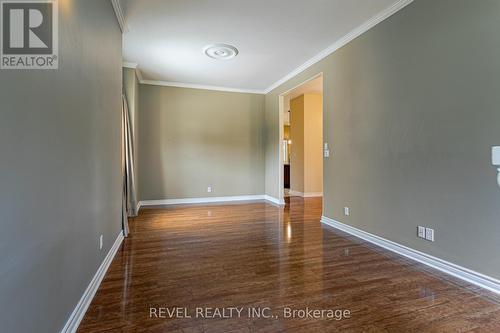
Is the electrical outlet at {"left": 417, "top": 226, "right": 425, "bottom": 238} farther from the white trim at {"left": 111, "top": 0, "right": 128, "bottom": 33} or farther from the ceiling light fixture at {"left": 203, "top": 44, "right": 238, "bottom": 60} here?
the white trim at {"left": 111, "top": 0, "right": 128, "bottom": 33}

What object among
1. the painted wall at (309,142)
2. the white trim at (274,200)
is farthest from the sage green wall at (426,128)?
the painted wall at (309,142)

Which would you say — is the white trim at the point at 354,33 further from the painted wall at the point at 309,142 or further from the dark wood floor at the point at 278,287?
the dark wood floor at the point at 278,287

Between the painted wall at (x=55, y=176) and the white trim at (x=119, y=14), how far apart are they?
0.38 metres

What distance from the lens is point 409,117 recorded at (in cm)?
271

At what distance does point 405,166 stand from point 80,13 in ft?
10.6

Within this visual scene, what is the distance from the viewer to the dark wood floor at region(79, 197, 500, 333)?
1.64 m

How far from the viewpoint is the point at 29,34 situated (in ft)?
4.21

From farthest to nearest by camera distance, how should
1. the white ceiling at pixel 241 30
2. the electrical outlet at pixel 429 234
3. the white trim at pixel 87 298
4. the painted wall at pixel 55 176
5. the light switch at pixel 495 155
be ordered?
1. the white ceiling at pixel 241 30
2. the electrical outlet at pixel 429 234
3. the light switch at pixel 495 155
4. the white trim at pixel 87 298
5. the painted wall at pixel 55 176

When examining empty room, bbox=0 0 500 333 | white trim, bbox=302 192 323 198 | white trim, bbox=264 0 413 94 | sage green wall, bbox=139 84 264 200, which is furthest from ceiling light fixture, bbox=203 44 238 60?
white trim, bbox=302 192 323 198

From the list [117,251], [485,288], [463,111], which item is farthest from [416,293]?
[117,251]

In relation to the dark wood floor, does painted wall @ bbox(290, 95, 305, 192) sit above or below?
above

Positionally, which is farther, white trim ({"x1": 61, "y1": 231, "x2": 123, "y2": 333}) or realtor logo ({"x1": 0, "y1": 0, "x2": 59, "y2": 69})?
white trim ({"x1": 61, "y1": 231, "x2": 123, "y2": 333})

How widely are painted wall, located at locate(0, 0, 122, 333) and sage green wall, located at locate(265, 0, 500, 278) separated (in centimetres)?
304

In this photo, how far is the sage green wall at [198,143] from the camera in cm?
570
